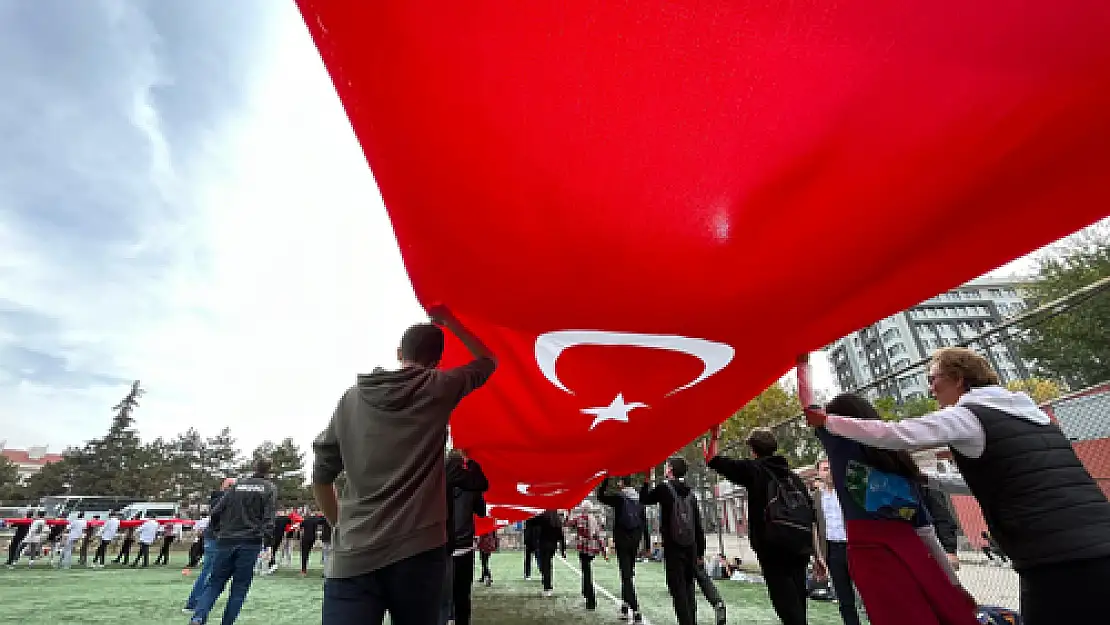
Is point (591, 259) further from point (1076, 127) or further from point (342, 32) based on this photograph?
point (1076, 127)

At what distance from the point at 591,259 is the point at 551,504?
6307 mm

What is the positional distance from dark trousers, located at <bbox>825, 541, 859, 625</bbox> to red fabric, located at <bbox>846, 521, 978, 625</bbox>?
9.37 feet

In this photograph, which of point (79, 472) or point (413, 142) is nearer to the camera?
point (413, 142)

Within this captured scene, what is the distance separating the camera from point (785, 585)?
407 cm

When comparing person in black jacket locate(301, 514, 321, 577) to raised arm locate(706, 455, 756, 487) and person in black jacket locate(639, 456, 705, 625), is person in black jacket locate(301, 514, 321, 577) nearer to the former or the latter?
person in black jacket locate(639, 456, 705, 625)

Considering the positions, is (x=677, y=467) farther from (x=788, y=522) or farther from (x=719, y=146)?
(x=719, y=146)

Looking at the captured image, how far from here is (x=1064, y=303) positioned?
163 inches

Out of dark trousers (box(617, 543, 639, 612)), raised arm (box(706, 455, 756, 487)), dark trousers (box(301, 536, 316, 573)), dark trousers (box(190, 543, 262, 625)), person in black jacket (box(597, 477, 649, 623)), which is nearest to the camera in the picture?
raised arm (box(706, 455, 756, 487))

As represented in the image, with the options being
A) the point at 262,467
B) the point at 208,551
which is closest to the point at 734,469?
the point at 262,467

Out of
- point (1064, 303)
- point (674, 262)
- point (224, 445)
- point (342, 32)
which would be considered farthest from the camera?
point (224, 445)

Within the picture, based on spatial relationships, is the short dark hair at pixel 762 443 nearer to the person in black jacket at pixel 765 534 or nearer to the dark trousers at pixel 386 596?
the person in black jacket at pixel 765 534

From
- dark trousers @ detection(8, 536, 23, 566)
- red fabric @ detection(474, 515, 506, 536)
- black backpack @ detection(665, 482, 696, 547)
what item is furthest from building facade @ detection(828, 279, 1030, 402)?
dark trousers @ detection(8, 536, 23, 566)

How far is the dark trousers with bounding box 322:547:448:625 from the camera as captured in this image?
70.9 inches

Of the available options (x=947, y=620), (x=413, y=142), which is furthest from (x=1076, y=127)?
(x=947, y=620)
